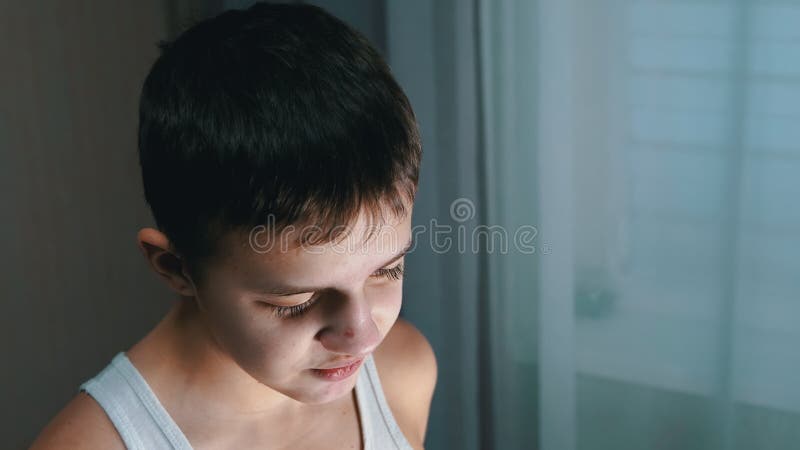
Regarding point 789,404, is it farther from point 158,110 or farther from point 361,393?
point 158,110

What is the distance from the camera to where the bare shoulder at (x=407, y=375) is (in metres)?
1.22

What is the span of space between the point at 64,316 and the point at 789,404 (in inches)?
54.9

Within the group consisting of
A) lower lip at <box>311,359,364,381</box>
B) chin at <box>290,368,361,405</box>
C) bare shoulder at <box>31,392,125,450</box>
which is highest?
lower lip at <box>311,359,364,381</box>

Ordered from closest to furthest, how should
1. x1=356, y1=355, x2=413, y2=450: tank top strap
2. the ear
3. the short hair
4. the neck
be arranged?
the short hair → the ear → the neck → x1=356, y1=355, x2=413, y2=450: tank top strap

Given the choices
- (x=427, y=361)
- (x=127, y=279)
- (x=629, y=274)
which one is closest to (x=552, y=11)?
(x=629, y=274)

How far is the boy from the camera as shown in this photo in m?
0.83

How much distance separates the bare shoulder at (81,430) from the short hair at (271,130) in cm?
20

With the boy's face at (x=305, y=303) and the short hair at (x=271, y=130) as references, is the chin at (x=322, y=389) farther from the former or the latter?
the short hair at (x=271, y=130)

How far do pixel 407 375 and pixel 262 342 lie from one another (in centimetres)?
36

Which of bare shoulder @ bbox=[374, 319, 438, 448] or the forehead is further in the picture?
bare shoulder @ bbox=[374, 319, 438, 448]

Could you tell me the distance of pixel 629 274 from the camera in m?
1.54

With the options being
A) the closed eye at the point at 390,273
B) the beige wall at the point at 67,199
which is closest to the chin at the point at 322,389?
the closed eye at the point at 390,273

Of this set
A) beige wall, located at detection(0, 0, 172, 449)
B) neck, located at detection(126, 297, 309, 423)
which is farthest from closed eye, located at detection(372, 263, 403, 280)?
beige wall, located at detection(0, 0, 172, 449)

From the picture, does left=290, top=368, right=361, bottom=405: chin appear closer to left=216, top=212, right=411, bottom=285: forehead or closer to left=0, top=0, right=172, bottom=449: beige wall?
left=216, top=212, right=411, bottom=285: forehead
